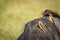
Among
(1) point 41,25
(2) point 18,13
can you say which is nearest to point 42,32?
(1) point 41,25

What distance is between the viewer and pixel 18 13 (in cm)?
156

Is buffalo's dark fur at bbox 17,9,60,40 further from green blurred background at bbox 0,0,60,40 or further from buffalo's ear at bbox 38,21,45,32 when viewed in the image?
green blurred background at bbox 0,0,60,40

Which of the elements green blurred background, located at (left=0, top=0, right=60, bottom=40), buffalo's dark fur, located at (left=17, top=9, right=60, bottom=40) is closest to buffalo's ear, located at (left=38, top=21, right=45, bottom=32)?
buffalo's dark fur, located at (left=17, top=9, right=60, bottom=40)

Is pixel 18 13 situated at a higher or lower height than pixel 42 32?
higher

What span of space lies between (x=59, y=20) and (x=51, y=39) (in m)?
0.24

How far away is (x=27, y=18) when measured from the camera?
1545 millimetres

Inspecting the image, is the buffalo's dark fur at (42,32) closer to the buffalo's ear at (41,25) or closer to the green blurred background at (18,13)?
the buffalo's ear at (41,25)

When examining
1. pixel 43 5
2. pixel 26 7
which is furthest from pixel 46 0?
pixel 26 7

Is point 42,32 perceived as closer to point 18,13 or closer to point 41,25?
point 41,25

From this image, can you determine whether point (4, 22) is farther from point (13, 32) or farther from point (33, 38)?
point (33, 38)

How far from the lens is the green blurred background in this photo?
1.46 m

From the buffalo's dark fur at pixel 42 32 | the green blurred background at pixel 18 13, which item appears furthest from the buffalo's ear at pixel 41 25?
the green blurred background at pixel 18 13

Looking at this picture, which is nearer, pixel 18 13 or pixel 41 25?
pixel 41 25

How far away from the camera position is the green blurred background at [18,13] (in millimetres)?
1463
